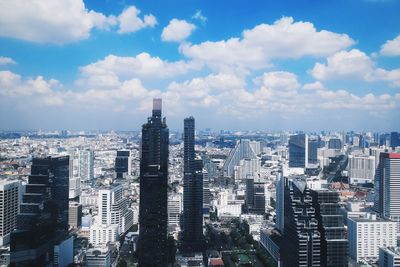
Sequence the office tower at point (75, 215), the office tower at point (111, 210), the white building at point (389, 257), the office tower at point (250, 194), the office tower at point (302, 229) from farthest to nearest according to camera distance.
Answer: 1. the office tower at point (250, 194)
2. the office tower at point (111, 210)
3. the office tower at point (75, 215)
4. the white building at point (389, 257)
5. the office tower at point (302, 229)

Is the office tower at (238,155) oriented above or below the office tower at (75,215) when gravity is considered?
above

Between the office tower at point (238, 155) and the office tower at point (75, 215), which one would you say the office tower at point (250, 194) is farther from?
the office tower at point (75, 215)

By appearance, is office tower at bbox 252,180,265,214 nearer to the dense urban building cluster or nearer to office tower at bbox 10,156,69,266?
the dense urban building cluster

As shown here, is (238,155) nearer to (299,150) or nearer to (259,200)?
(299,150)

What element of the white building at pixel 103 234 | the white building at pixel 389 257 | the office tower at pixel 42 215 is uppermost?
the office tower at pixel 42 215

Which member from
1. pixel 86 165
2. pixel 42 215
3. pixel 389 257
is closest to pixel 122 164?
pixel 86 165

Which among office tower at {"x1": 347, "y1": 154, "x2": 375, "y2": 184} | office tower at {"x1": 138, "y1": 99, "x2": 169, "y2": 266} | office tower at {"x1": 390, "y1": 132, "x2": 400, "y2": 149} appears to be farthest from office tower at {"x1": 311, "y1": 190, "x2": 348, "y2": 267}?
office tower at {"x1": 347, "y1": 154, "x2": 375, "y2": 184}

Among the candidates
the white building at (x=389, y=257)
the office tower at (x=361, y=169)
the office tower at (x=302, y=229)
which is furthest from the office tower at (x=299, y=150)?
the office tower at (x=302, y=229)
